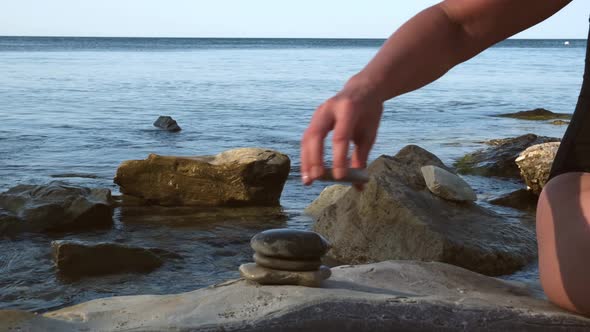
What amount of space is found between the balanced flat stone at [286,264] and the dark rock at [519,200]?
17.8ft

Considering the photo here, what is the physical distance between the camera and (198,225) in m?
7.92

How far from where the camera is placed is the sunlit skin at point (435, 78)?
149 centimetres

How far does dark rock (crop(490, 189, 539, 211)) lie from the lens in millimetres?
8984

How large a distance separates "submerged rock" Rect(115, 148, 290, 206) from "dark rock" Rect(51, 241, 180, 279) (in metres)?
2.33

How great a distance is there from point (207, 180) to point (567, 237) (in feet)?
20.4

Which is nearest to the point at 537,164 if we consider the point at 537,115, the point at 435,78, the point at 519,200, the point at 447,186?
the point at 519,200

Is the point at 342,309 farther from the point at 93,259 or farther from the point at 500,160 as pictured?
the point at 500,160

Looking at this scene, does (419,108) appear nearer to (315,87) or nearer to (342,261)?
(315,87)

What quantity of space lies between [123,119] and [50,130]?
7.58ft

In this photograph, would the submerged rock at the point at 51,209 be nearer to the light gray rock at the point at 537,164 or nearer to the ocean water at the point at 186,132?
the ocean water at the point at 186,132

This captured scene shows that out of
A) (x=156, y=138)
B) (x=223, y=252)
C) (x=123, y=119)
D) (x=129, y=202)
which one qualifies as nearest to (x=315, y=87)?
(x=123, y=119)

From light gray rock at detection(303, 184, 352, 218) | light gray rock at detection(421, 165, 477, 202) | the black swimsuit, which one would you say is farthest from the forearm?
light gray rock at detection(303, 184, 352, 218)

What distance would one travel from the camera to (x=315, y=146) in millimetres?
1444

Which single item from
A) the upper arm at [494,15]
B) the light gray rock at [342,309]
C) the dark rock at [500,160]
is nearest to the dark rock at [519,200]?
the dark rock at [500,160]
